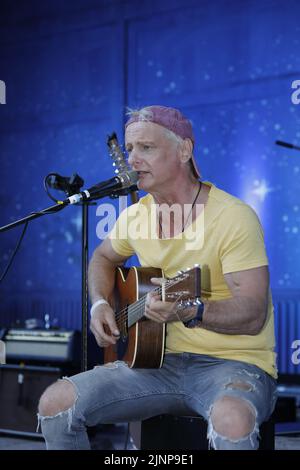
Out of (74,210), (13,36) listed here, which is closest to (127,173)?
(74,210)

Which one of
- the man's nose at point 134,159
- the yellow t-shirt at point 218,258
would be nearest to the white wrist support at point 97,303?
the yellow t-shirt at point 218,258

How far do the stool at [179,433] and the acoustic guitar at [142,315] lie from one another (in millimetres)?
197

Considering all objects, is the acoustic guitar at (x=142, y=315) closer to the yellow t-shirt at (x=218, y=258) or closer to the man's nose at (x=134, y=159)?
the yellow t-shirt at (x=218, y=258)

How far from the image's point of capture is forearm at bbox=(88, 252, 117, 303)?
2.61 m

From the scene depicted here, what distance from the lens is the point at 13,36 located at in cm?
689

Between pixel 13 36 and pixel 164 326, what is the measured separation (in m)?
5.41

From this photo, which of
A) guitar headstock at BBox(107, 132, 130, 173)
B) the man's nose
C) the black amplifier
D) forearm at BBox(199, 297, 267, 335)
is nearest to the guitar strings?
forearm at BBox(199, 297, 267, 335)

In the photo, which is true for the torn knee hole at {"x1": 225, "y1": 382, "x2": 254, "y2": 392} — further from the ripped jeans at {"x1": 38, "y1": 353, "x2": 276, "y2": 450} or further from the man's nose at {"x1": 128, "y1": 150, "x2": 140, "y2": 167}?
the man's nose at {"x1": 128, "y1": 150, "x2": 140, "y2": 167}

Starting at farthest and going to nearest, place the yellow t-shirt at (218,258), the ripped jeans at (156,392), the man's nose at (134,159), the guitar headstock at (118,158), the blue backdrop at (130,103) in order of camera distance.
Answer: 1. the blue backdrop at (130,103)
2. the guitar headstock at (118,158)
3. the man's nose at (134,159)
4. the yellow t-shirt at (218,258)
5. the ripped jeans at (156,392)

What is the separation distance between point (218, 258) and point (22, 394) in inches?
89.0

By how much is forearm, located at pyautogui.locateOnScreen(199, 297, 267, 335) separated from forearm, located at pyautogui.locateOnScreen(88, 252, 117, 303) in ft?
2.26

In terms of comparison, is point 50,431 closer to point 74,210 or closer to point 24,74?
point 74,210

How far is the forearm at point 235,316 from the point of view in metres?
1.94

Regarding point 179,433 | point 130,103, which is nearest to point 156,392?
point 179,433
